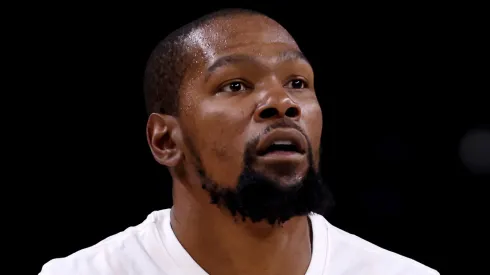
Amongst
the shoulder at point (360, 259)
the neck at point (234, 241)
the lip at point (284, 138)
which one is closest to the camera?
the lip at point (284, 138)

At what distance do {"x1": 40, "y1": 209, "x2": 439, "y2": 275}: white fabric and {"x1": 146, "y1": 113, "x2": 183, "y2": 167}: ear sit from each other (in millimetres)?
167

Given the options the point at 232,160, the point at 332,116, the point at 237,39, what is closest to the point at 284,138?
the point at 232,160

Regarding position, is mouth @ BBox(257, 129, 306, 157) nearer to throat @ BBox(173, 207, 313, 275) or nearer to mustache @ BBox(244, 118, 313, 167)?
mustache @ BBox(244, 118, 313, 167)

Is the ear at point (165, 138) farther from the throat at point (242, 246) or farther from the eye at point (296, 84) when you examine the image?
the eye at point (296, 84)

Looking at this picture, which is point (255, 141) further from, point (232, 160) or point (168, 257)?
point (168, 257)

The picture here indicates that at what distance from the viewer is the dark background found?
7.25ft

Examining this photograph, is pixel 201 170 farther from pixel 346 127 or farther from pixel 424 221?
pixel 424 221

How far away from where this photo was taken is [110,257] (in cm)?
185

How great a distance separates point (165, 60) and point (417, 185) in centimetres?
98

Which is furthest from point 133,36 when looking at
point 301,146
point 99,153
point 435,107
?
point 435,107

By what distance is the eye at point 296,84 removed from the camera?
1804mm

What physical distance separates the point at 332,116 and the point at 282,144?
0.76 meters

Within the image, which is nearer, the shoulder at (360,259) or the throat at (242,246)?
the throat at (242,246)

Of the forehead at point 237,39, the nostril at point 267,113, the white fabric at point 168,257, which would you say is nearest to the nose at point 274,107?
the nostril at point 267,113
